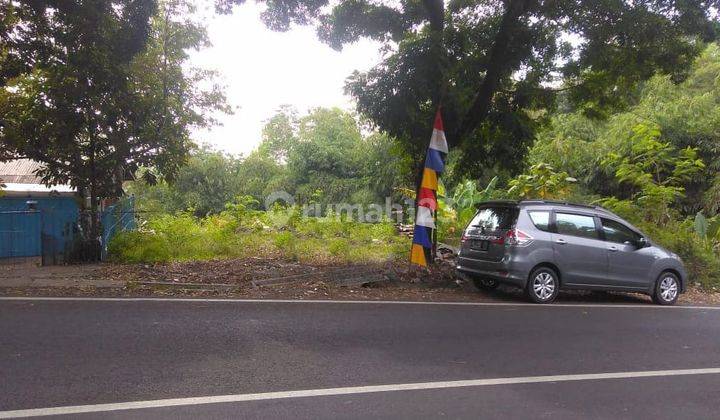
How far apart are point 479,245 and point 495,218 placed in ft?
1.93

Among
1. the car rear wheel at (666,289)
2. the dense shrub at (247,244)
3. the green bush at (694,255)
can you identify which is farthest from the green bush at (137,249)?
the green bush at (694,255)

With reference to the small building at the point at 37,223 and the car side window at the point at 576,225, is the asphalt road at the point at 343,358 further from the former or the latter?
the small building at the point at 37,223

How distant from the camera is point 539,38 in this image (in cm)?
1145

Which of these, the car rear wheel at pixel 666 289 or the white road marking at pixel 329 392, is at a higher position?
the car rear wheel at pixel 666 289

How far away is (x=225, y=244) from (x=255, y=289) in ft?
14.7

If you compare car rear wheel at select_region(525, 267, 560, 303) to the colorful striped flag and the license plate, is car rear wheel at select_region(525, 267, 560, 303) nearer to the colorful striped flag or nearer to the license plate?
the license plate

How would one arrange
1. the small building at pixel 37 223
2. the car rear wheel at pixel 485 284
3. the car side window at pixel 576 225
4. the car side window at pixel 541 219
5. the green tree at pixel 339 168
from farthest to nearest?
the green tree at pixel 339 168 < the small building at pixel 37 223 < the car rear wheel at pixel 485 284 < the car side window at pixel 576 225 < the car side window at pixel 541 219

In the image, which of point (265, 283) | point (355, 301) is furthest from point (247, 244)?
point (355, 301)

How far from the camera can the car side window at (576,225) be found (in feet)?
32.5

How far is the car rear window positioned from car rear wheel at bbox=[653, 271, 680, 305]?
3.31 m

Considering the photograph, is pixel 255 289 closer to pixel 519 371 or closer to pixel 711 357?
pixel 519 371

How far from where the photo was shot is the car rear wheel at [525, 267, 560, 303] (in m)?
9.58

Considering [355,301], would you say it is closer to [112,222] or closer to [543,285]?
[543,285]

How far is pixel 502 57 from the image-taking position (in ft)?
37.3
